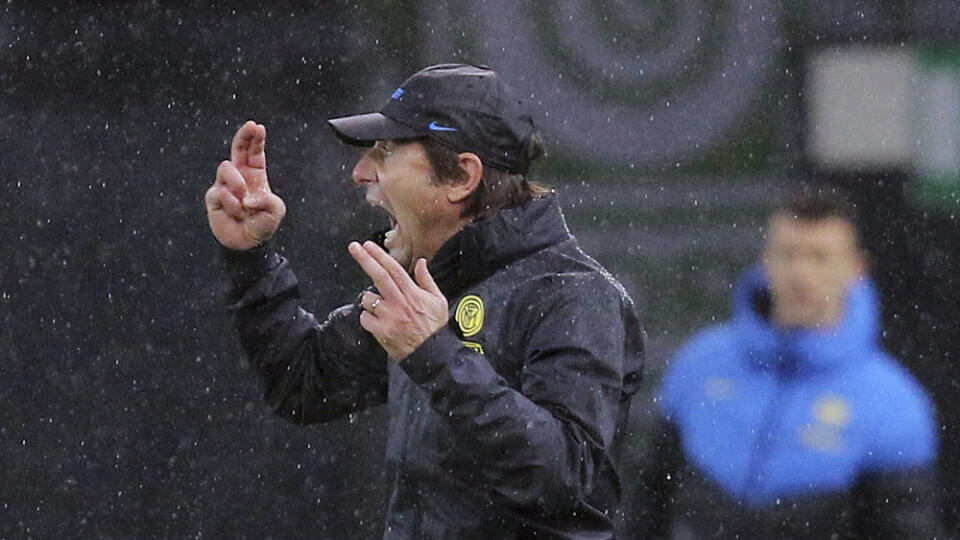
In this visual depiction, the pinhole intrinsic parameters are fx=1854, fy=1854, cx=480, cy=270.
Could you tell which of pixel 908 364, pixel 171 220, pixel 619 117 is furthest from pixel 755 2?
pixel 171 220

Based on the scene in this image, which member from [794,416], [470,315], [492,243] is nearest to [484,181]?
[492,243]

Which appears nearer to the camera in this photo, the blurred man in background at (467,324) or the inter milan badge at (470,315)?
the blurred man in background at (467,324)

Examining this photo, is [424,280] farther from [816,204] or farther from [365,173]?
[816,204]

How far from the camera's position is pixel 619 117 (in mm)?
5801

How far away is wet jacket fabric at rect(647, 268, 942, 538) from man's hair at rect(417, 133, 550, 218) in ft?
7.18

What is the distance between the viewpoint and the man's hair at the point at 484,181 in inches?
143

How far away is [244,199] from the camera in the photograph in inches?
153

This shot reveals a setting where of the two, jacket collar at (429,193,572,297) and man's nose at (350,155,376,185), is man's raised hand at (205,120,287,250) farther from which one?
jacket collar at (429,193,572,297)

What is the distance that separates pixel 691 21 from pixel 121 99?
1804 mm

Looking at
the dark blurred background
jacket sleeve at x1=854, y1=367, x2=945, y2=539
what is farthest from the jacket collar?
jacket sleeve at x1=854, y1=367, x2=945, y2=539

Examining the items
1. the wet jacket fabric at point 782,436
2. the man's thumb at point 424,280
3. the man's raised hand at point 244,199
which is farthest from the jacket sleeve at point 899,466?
the man's thumb at point 424,280

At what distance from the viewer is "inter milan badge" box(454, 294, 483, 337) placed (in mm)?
3498

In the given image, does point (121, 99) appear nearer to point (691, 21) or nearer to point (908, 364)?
point (691, 21)

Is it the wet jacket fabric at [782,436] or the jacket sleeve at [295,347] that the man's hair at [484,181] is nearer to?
the jacket sleeve at [295,347]
